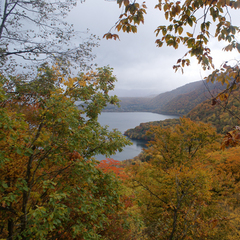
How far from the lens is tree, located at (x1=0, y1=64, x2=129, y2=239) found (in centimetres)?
255

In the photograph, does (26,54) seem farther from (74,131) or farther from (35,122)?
(74,131)

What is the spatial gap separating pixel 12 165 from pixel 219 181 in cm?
1063

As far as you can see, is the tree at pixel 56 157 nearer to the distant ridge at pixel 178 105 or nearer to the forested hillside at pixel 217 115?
the forested hillside at pixel 217 115

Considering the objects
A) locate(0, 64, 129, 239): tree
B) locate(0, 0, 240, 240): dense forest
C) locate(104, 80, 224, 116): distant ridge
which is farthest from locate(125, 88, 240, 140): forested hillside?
locate(104, 80, 224, 116): distant ridge

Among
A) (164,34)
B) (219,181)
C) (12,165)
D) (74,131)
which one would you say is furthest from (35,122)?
(219,181)

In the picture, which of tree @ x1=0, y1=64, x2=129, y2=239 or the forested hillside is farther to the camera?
tree @ x1=0, y1=64, x2=129, y2=239

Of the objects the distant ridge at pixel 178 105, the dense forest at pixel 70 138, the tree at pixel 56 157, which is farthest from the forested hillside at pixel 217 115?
the distant ridge at pixel 178 105

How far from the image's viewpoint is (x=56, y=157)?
2719 mm

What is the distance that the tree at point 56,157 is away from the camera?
2.55 metres

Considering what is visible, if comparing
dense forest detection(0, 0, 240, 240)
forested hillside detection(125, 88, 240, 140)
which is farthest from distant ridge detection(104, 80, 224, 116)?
dense forest detection(0, 0, 240, 240)

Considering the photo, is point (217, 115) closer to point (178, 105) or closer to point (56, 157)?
point (56, 157)

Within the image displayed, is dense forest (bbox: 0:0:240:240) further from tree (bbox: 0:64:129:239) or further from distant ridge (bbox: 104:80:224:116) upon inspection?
distant ridge (bbox: 104:80:224:116)

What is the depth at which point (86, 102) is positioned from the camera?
4.29m

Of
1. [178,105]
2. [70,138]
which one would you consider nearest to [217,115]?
[70,138]
